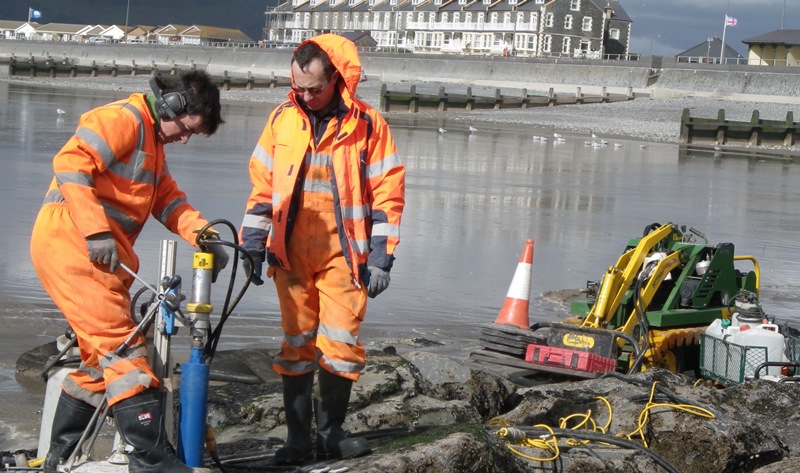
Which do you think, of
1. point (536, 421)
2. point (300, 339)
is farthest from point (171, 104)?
point (536, 421)

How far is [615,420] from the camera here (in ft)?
19.1

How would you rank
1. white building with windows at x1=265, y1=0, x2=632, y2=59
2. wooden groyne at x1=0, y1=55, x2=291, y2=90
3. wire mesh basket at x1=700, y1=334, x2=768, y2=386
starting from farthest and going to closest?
white building with windows at x1=265, y1=0, x2=632, y2=59
wooden groyne at x1=0, y1=55, x2=291, y2=90
wire mesh basket at x1=700, y1=334, x2=768, y2=386

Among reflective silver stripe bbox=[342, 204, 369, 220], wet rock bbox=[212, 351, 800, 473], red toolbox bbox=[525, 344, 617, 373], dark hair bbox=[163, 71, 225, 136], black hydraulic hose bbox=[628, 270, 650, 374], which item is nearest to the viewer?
dark hair bbox=[163, 71, 225, 136]

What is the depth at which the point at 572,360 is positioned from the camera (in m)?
7.11

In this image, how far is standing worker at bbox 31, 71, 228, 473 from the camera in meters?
4.16

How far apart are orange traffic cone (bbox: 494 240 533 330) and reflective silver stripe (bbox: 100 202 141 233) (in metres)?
4.11

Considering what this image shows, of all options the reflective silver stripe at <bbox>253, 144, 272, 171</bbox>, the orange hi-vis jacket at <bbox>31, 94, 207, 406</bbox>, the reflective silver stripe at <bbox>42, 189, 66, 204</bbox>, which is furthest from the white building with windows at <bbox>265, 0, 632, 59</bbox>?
the reflective silver stripe at <bbox>42, 189, 66, 204</bbox>

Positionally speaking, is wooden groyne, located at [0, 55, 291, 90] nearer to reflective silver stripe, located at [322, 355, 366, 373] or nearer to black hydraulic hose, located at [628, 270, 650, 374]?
black hydraulic hose, located at [628, 270, 650, 374]

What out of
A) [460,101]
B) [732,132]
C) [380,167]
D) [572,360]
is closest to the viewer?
[380,167]

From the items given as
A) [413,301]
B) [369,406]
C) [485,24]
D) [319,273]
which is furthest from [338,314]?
[485,24]

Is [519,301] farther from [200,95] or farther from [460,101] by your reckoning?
[460,101]

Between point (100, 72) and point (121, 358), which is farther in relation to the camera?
point (100, 72)

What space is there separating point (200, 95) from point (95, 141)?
1.59 ft

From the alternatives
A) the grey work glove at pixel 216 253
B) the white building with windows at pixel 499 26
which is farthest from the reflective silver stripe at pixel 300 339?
the white building with windows at pixel 499 26
